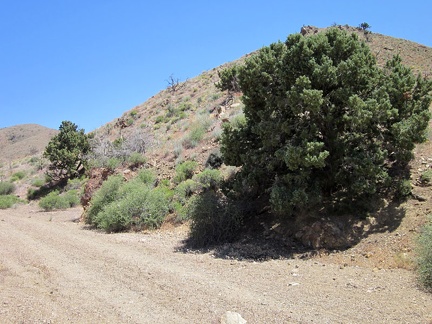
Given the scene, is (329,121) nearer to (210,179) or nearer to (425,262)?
(425,262)

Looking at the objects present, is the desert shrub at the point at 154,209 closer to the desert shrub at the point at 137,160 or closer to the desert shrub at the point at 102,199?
the desert shrub at the point at 102,199

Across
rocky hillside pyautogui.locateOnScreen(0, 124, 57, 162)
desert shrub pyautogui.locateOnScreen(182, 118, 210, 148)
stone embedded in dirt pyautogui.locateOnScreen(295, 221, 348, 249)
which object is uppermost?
rocky hillside pyautogui.locateOnScreen(0, 124, 57, 162)

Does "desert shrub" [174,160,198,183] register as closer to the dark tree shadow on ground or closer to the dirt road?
the dark tree shadow on ground

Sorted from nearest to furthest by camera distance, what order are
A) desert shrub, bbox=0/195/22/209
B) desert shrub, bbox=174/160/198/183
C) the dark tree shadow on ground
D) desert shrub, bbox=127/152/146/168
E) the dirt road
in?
the dirt road < the dark tree shadow on ground < desert shrub, bbox=174/160/198/183 < desert shrub, bbox=127/152/146/168 < desert shrub, bbox=0/195/22/209

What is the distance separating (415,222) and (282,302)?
4.62m

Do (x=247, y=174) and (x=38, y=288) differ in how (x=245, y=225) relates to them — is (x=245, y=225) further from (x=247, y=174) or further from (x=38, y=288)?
(x=38, y=288)

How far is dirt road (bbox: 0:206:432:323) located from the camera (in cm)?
591

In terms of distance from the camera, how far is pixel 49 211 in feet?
79.6

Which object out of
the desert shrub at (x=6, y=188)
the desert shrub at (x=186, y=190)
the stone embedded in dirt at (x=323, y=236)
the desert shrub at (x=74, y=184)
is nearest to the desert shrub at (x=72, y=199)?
the desert shrub at (x=74, y=184)

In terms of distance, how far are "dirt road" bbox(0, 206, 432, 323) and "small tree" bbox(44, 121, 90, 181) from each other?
866 inches

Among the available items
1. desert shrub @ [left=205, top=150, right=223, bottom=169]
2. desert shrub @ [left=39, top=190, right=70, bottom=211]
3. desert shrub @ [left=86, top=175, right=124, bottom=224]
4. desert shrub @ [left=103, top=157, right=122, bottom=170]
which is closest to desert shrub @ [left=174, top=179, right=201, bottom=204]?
desert shrub @ [left=205, top=150, right=223, bottom=169]

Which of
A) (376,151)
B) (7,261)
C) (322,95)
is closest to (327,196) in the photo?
(376,151)

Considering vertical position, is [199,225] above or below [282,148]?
below

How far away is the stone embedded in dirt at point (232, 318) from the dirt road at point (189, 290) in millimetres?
117
